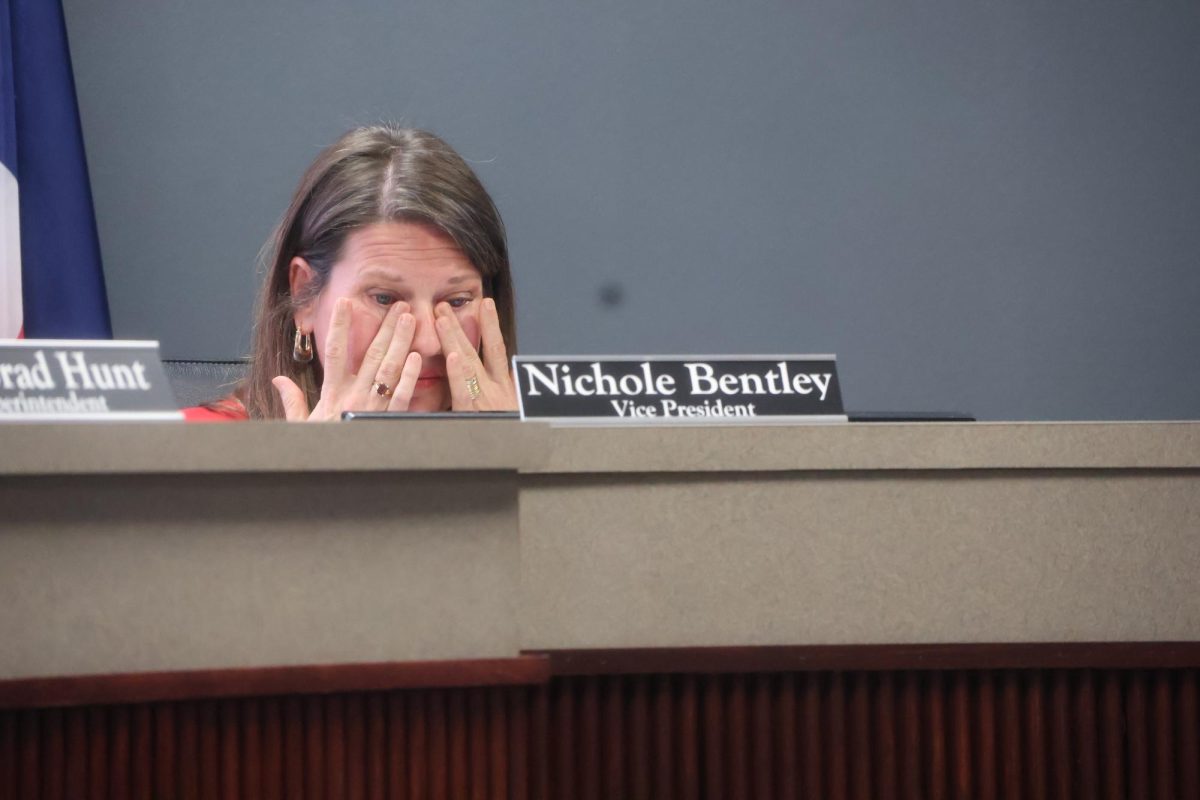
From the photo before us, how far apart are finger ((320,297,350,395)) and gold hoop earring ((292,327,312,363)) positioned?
18 cm

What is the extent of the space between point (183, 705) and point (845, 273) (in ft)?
5.96

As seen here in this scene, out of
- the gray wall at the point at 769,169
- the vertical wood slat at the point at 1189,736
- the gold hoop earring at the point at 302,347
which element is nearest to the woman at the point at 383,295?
the gold hoop earring at the point at 302,347

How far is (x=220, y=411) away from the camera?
1.52 m

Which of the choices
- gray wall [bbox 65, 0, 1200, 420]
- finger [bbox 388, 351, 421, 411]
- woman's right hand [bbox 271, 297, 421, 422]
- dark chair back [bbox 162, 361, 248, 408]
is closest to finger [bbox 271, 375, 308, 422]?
woman's right hand [bbox 271, 297, 421, 422]

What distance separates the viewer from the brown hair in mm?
1512

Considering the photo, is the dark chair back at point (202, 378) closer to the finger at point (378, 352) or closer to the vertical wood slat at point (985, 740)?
the finger at point (378, 352)

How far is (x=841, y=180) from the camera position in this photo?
229 cm

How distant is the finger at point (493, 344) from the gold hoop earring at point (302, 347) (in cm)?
26

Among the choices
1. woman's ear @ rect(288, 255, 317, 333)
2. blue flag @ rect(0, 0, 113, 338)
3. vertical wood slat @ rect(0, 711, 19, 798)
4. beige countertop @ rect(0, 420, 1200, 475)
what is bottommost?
vertical wood slat @ rect(0, 711, 19, 798)

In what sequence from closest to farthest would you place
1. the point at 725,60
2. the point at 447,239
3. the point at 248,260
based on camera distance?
1. the point at 447,239
2. the point at 248,260
3. the point at 725,60

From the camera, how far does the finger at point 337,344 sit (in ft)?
4.58

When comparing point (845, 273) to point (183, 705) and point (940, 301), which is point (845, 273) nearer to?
point (940, 301)

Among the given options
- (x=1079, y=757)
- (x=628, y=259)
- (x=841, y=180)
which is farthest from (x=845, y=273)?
(x=1079, y=757)

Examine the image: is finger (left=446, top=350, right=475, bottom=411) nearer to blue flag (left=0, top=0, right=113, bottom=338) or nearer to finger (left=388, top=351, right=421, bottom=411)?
finger (left=388, top=351, right=421, bottom=411)
